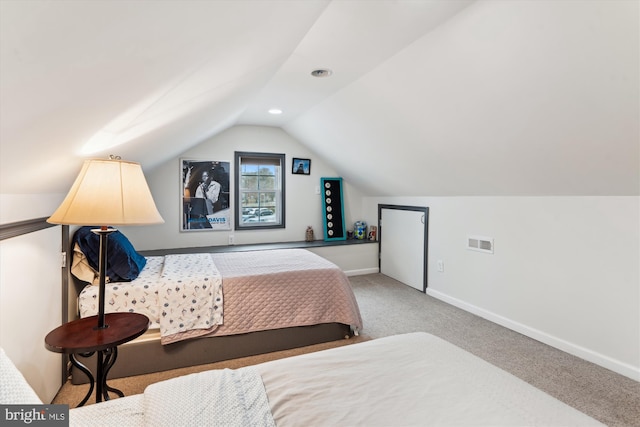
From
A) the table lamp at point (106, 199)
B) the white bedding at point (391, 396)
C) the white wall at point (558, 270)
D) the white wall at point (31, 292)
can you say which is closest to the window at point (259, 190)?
the white wall at point (558, 270)

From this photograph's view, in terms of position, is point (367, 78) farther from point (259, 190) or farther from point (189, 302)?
point (259, 190)

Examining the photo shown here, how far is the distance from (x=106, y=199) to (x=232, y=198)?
318cm

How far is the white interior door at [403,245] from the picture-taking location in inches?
167

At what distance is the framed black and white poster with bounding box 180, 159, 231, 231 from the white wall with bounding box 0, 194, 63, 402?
2345 millimetres

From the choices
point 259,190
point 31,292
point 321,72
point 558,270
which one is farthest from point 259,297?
point 259,190

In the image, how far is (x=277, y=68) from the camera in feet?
8.38

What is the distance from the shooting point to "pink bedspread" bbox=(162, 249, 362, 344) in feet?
8.32

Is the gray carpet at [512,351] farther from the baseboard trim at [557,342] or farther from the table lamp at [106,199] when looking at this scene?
the table lamp at [106,199]

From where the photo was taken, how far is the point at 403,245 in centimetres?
456

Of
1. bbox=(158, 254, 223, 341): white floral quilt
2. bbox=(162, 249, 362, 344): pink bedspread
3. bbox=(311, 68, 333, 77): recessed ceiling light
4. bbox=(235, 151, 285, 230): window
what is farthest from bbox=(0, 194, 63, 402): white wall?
bbox=(235, 151, 285, 230): window

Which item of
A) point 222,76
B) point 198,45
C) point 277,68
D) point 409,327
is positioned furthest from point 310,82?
point 409,327

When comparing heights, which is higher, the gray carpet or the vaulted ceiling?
the vaulted ceiling

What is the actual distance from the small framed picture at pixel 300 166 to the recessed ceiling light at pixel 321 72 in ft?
7.54

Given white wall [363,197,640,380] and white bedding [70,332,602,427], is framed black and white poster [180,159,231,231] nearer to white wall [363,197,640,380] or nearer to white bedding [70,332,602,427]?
white wall [363,197,640,380]
